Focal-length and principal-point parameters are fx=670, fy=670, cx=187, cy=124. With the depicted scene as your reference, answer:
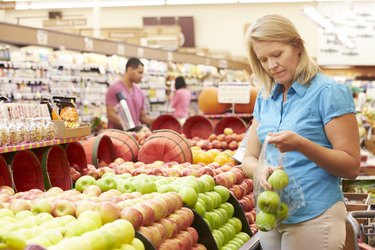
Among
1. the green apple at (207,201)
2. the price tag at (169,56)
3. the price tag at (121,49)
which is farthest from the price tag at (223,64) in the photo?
the green apple at (207,201)

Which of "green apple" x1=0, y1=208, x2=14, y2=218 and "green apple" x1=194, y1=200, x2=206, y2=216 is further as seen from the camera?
"green apple" x1=194, y1=200, x2=206, y2=216

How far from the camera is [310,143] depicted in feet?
8.16

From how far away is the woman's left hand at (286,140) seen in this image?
2.45 meters

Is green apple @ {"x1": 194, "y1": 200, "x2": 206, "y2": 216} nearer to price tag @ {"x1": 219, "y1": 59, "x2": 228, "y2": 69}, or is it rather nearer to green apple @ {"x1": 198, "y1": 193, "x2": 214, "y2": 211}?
green apple @ {"x1": 198, "y1": 193, "x2": 214, "y2": 211}

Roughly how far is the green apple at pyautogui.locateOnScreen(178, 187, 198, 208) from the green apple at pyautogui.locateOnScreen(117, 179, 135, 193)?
0.26 metres

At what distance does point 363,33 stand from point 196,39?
7095 millimetres

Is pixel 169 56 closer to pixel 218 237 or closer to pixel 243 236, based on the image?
pixel 243 236

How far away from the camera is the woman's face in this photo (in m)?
2.63

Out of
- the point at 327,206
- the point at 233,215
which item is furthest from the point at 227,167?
the point at 327,206

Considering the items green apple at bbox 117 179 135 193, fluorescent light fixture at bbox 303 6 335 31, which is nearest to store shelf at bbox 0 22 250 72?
fluorescent light fixture at bbox 303 6 335 31

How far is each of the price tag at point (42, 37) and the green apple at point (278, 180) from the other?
293 inches

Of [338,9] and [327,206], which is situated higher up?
[338,9]

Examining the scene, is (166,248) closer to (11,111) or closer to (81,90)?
(11,111)

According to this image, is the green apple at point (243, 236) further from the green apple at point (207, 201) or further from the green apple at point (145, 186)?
the green apple at point (145, 186)
